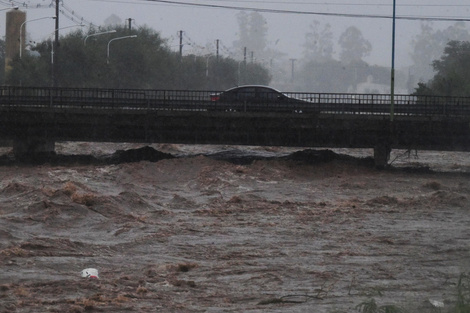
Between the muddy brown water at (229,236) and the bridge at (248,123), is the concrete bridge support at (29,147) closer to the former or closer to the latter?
the bridge at (248,123)

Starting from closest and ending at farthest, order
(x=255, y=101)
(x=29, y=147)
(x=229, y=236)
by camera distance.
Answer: (x=229, y=236)
(x=255, y=101)
(x=29, y=147)

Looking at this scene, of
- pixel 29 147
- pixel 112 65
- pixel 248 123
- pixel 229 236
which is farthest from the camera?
pixel 112 65

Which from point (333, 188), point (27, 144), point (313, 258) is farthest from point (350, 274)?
point (27, 144)

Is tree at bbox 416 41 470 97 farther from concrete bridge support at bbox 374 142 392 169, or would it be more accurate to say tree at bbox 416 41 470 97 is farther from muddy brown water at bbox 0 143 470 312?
muddy brown water at bbox 0 143 470 312

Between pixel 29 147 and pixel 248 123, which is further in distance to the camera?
pixel 29 147

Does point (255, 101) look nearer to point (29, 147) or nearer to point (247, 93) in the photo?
point (247, 93)

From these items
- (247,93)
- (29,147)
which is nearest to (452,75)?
(247,93)

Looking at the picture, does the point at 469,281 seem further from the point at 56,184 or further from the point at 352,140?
the point at 352,140

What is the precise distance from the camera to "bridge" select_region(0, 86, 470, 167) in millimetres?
42500

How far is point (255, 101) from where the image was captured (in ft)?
147

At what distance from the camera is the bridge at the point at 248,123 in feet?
139

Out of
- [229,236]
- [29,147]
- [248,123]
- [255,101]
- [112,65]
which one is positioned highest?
[112,65]

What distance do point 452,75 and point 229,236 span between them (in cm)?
5524

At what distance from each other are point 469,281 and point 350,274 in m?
5.77
